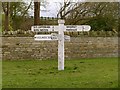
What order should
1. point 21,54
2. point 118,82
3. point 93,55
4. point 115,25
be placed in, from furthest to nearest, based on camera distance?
1. point 115,25
2. point 93,55
3. point 21,54
4. point 118,82

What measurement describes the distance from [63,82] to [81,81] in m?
0.30

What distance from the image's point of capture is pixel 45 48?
10.2m

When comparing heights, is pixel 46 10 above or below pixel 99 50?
above

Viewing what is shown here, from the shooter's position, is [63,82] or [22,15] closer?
[63,82]

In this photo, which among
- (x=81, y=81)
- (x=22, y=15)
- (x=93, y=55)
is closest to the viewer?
(x=81, y=81)

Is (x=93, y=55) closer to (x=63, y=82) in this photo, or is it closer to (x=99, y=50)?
(x=99, y=50)

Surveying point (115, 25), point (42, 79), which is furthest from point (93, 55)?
point (42, 79)

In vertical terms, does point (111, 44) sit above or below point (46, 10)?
below

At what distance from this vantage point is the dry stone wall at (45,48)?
10.1 m

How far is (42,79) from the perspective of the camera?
19.8ft

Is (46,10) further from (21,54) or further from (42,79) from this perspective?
(42,79)

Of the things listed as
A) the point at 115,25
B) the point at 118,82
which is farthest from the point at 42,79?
the point at 115,25

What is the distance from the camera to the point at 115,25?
13.6m

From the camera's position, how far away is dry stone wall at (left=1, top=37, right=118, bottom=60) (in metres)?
10.1
